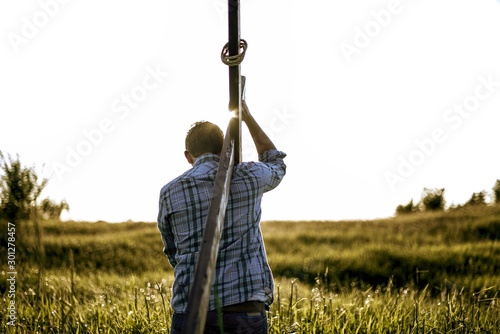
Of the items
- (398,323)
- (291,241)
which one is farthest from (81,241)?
(398,323)

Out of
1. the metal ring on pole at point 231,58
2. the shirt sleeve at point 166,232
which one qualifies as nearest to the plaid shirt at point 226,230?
the shirt sleeve at point 166,232

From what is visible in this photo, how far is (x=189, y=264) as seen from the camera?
2.43 m

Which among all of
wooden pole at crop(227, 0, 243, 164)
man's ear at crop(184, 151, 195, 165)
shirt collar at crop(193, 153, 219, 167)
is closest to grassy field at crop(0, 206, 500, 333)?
man's ear at crop(184, 151, 195, 165)

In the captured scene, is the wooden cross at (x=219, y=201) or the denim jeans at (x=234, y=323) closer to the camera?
the wooden cross at (x=219, y=201)

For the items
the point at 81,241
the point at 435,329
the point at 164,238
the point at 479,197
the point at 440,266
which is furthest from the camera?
the point at 479,197

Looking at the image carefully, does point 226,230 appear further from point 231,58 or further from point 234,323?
point 231,58

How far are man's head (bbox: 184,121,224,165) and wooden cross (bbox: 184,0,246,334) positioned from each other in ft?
0.69

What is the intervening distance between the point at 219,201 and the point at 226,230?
0.67m

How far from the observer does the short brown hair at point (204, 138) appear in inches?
103

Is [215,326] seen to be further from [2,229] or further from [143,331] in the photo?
[2,229]

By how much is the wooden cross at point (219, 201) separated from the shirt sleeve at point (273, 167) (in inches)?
7.8

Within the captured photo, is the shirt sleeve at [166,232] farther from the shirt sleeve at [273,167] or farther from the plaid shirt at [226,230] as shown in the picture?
the shirt sleeve at [273,167]

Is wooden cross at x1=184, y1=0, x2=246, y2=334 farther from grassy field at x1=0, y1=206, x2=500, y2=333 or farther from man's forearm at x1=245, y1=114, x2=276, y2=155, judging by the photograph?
grassy field at x1=0, y1=206, x2=500, y2=333

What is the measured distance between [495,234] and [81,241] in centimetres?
1022
